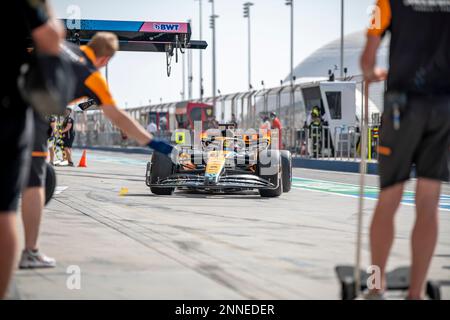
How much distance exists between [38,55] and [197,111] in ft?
141

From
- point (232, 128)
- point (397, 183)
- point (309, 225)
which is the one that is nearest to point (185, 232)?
point (309, 225)

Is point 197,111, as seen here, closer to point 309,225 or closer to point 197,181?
point 197,181

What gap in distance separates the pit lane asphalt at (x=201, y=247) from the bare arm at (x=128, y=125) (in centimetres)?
86

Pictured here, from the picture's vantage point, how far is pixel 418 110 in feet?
14.9

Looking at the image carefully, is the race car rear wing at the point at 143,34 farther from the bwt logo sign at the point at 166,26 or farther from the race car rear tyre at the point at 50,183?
the race car rear tyre at the point at 50,183

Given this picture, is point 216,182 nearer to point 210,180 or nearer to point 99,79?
point 210,180

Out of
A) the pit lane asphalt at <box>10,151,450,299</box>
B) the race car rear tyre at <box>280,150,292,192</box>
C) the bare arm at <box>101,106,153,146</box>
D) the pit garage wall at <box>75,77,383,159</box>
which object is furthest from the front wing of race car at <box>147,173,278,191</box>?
the pit garage wall at <box>75,77,383,159</box>

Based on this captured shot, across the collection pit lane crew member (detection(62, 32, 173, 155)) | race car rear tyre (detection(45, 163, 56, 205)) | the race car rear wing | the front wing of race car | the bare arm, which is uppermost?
the race car rear wing

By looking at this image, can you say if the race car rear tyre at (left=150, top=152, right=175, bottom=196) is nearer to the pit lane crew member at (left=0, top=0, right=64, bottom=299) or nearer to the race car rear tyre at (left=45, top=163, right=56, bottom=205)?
the race car rear tyre at (left=45, top=163, right=56, bottom=205)

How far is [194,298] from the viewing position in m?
4.96

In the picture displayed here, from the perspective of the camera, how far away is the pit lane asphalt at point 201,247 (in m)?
5.31

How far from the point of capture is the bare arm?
570cm

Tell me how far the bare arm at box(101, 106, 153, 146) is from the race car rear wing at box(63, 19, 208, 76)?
6.96 meters

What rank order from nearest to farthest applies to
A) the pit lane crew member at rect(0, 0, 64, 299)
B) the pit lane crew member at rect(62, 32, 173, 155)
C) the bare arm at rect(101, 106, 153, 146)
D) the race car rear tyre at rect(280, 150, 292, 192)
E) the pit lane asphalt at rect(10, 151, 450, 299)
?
the pit lane crew member at rect(0, 0, 64, 299) → the pit lane asphalt at rect(10, 151, 450, 299) → the bare arm at rect(101, 106, 153, 146) → the pit lane crew member at rect(62, 32, 173, 155) → the race car rear tyre at rect(280, 150, 292, 192)
